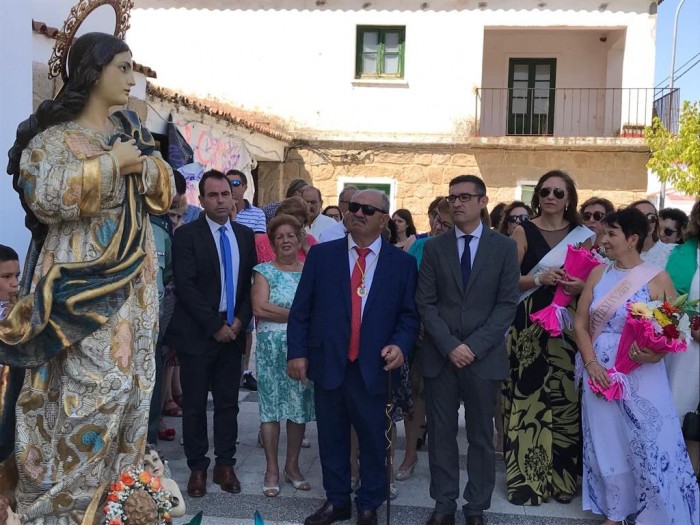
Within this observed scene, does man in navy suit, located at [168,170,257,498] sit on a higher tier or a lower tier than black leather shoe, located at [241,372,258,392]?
higher

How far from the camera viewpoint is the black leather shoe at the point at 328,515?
4.25 m

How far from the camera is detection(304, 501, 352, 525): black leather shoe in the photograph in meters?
4.25

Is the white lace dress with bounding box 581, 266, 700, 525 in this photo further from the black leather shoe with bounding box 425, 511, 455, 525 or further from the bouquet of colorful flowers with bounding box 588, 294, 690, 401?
the black leather shoe with bounding box 425, 511, 455, 525

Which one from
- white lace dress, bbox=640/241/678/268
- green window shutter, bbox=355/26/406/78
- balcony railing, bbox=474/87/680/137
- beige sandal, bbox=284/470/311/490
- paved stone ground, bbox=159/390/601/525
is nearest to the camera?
paved stone ground, bbox=159/390/601/525

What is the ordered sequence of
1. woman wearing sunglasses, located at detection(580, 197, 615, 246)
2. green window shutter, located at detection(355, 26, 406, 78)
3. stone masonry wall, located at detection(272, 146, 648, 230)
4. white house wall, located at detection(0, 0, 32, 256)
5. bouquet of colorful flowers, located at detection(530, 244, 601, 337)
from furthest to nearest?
green window shutter, located at detection(355, 26, 406, 78) < stone masonry wall, located at detection(272, 146, 648, 230) < white house wall, located at detection(0, 0, 32, 256) < woman wearing sunglasses, located at detection(580, 197, 615, 246) < bouquet of colorful flowers, located at detection(530, 244, 601, 337)

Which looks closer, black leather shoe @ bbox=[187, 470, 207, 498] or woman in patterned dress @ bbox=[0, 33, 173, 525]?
woman in patterned dress @ bbox=[0, 33, 173, 525]

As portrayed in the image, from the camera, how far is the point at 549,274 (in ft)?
15.0

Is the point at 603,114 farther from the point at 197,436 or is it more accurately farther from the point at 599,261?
the point at 197,436

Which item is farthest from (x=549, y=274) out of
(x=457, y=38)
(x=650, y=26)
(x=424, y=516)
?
(x=650, y=26)

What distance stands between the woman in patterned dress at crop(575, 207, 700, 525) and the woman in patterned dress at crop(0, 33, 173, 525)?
8.22 feet

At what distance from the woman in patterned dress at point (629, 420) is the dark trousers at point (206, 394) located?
2.20m

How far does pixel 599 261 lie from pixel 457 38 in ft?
42.5

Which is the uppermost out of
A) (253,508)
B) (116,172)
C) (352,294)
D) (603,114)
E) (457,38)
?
(457,38)

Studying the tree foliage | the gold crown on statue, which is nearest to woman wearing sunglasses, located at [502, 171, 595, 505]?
the gold crown on statue
